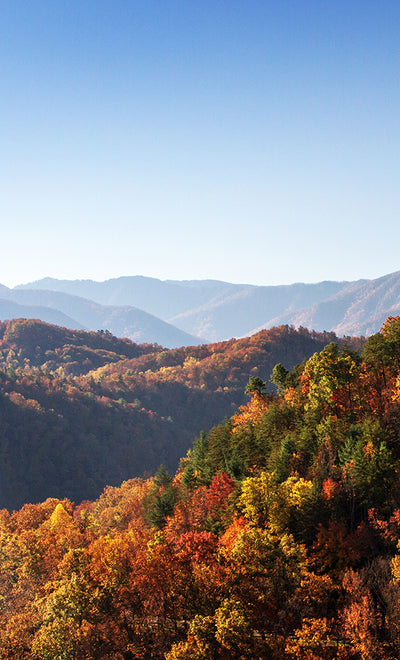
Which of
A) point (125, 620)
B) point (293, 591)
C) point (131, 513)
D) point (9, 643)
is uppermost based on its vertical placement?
point (293, 591)

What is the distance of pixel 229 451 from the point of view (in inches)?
2640

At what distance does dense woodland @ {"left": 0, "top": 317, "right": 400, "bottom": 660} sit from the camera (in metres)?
30.2

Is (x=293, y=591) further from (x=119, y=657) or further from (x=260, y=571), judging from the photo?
(x=119, y=657)

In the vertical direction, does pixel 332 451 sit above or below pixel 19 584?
above

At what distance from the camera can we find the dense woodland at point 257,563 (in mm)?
30234

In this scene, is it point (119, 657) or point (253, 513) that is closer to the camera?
point (119, 657)

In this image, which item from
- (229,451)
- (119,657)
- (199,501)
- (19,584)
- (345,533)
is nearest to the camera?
(119,657)

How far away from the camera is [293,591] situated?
34.6 m

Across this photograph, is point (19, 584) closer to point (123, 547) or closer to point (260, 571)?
point (123, 547)

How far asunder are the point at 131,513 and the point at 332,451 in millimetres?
41983

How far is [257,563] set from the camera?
35.3 m

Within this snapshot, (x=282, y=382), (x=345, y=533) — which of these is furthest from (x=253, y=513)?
(x=282, y=382)

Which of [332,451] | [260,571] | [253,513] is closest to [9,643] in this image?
[260,571]

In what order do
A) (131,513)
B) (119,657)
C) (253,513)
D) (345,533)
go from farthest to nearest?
(131,513), (253,513), (345,533), (119,657)
